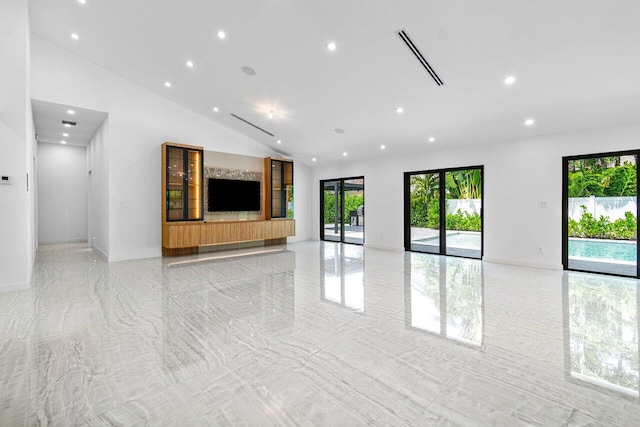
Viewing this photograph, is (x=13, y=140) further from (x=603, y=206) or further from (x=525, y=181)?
(x=603, y=206)

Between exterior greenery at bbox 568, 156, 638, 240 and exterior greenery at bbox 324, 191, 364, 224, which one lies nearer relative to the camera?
exterior greenery at bbox 568, 156, 638, 240

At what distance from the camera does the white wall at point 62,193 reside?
9344 millimetres

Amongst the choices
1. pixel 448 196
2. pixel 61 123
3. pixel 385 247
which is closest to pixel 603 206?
pixel 448 196

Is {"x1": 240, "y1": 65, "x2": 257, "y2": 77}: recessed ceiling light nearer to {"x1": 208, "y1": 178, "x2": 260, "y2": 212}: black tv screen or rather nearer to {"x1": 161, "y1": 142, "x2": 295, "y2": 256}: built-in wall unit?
{"x1": 161, "y1": 142, "x2": 295, "y2": 256}: built-in wall unit

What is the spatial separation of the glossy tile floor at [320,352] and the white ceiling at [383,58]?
2787 millimetres

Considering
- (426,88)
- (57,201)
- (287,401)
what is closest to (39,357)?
(287,401)

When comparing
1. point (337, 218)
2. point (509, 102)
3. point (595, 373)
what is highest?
point (509, 102)

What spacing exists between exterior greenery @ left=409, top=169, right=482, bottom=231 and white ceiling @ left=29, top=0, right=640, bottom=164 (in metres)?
0.93

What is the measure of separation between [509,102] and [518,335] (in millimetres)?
3670

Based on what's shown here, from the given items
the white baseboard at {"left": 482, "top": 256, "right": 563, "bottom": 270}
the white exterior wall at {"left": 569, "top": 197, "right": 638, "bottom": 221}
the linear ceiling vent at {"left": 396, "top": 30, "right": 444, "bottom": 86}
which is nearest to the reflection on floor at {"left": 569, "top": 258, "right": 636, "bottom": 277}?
the white baseboard at {"left": 482, "top": 256, "right": 563, "bottom": 270}

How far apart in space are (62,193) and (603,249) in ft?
44.2

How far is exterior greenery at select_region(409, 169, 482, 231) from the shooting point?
6.98 metres

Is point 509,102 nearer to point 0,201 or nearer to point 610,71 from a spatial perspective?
point 610,71

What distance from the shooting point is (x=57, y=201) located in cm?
957
